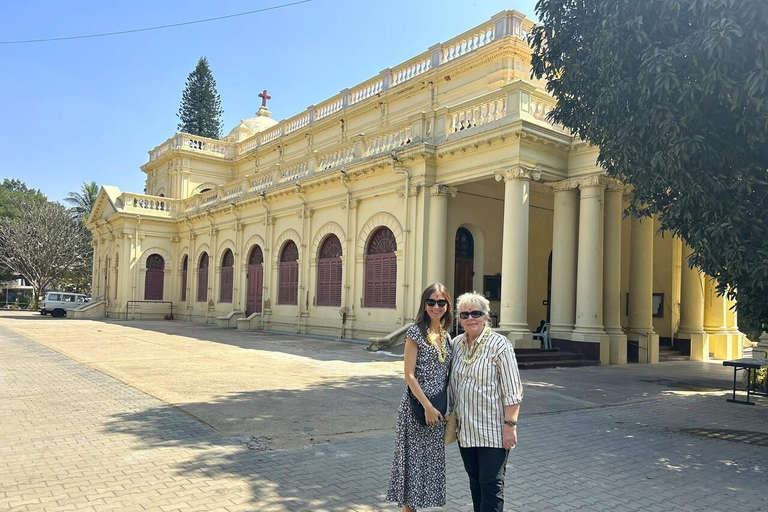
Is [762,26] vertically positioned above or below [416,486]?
above

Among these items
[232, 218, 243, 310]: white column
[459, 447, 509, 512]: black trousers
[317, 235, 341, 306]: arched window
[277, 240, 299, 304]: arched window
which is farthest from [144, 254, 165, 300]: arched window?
[459, 447, 509, 512]: black trousers

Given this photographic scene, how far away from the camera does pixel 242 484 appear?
15.0 ft

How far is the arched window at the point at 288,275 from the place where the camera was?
2194 centimetres

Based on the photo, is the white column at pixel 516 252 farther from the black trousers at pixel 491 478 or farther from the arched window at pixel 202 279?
the arched window at pixel 202 279

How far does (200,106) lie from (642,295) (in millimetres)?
39354

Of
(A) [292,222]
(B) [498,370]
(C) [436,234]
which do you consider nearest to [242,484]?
(B) [498,370]

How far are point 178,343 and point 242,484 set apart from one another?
12.7m

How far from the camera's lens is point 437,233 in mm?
15969

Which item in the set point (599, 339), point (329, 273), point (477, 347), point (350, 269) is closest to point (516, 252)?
point (599, 339)

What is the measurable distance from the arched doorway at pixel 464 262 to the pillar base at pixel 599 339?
12.6ft

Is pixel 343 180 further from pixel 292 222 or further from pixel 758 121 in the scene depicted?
pixel 758 121

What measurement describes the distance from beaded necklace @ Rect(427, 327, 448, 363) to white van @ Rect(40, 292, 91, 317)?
116 feet

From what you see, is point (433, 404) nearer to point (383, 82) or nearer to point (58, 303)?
point (383, 82)

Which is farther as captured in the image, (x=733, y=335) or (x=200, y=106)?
(x=200, y=106)
